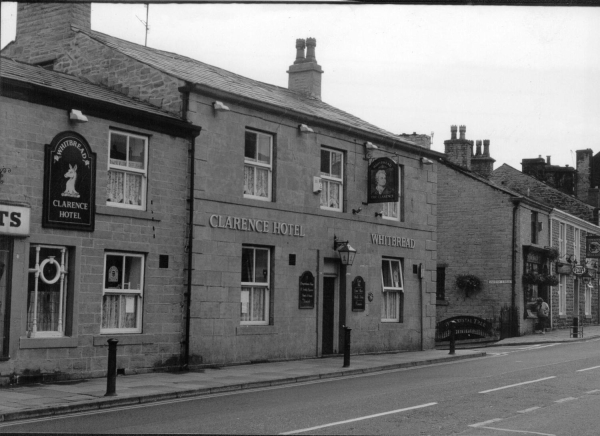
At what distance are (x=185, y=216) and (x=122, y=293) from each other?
249 centimetres

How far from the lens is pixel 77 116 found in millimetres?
16016

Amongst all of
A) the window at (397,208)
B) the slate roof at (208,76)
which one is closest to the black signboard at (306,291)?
the slate roof at (208,76)

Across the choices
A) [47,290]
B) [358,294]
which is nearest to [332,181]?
[358,294]

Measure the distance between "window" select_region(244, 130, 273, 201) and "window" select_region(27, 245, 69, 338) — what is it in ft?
19.0

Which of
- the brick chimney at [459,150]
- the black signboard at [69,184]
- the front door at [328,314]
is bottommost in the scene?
the front door at [328,314]

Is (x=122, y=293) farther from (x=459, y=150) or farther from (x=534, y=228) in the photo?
(x=459, y=150)

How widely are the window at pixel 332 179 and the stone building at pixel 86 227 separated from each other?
5.36 m

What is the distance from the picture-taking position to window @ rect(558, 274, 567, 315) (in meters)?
42.2

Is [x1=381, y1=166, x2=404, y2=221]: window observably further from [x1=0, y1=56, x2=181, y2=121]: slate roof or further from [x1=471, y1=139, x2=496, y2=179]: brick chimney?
[x1=471, y1=139, x2=496, y2=179]: brick chimney

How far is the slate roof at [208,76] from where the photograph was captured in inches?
791

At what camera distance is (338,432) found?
10.1 meters

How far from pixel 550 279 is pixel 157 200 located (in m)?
25.5

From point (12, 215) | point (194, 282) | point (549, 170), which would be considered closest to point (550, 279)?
point (549, 170)

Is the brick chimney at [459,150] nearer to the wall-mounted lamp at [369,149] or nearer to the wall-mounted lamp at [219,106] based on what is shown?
the wall-mounted lamp at [369,149]
